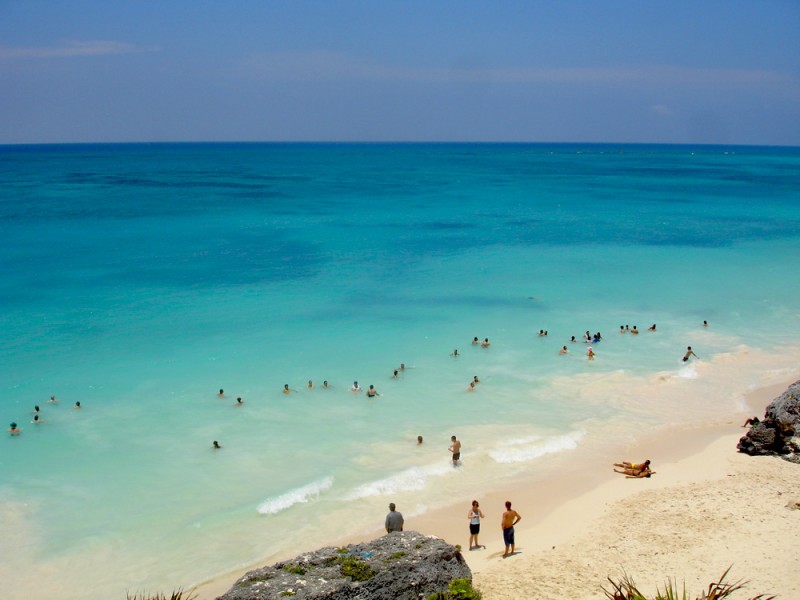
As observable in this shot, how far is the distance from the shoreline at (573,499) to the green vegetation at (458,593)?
4.64 feet

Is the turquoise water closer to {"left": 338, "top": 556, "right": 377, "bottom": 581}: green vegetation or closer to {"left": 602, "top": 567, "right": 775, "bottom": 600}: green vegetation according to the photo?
{"left": 338, "top": 556, "right": 377, "bottom": 581}: green vegetation

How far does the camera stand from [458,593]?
33.6 feet

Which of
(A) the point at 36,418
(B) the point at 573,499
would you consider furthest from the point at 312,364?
(B) the point at 573,499

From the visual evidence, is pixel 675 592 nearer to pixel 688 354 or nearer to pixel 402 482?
pixel 402 482

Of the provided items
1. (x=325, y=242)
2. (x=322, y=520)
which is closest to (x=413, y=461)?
(x=322, y=520)

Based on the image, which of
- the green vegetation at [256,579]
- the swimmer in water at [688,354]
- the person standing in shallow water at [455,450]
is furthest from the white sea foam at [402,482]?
the swimmer in water at [688,354]

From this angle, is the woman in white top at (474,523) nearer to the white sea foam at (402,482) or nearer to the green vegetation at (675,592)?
the white sea foam at (402,482)

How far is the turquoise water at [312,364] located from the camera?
16125 mm

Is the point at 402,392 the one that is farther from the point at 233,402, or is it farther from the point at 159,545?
the point at 159,545

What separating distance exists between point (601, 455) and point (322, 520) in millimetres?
8262

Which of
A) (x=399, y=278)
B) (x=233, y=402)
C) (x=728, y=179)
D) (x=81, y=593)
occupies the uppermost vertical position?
(x=728, y=179)

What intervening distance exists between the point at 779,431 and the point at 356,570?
13.1m

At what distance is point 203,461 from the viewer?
1861 cm

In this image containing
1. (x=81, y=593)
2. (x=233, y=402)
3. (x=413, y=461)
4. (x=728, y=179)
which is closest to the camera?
(x=81, y=593)
